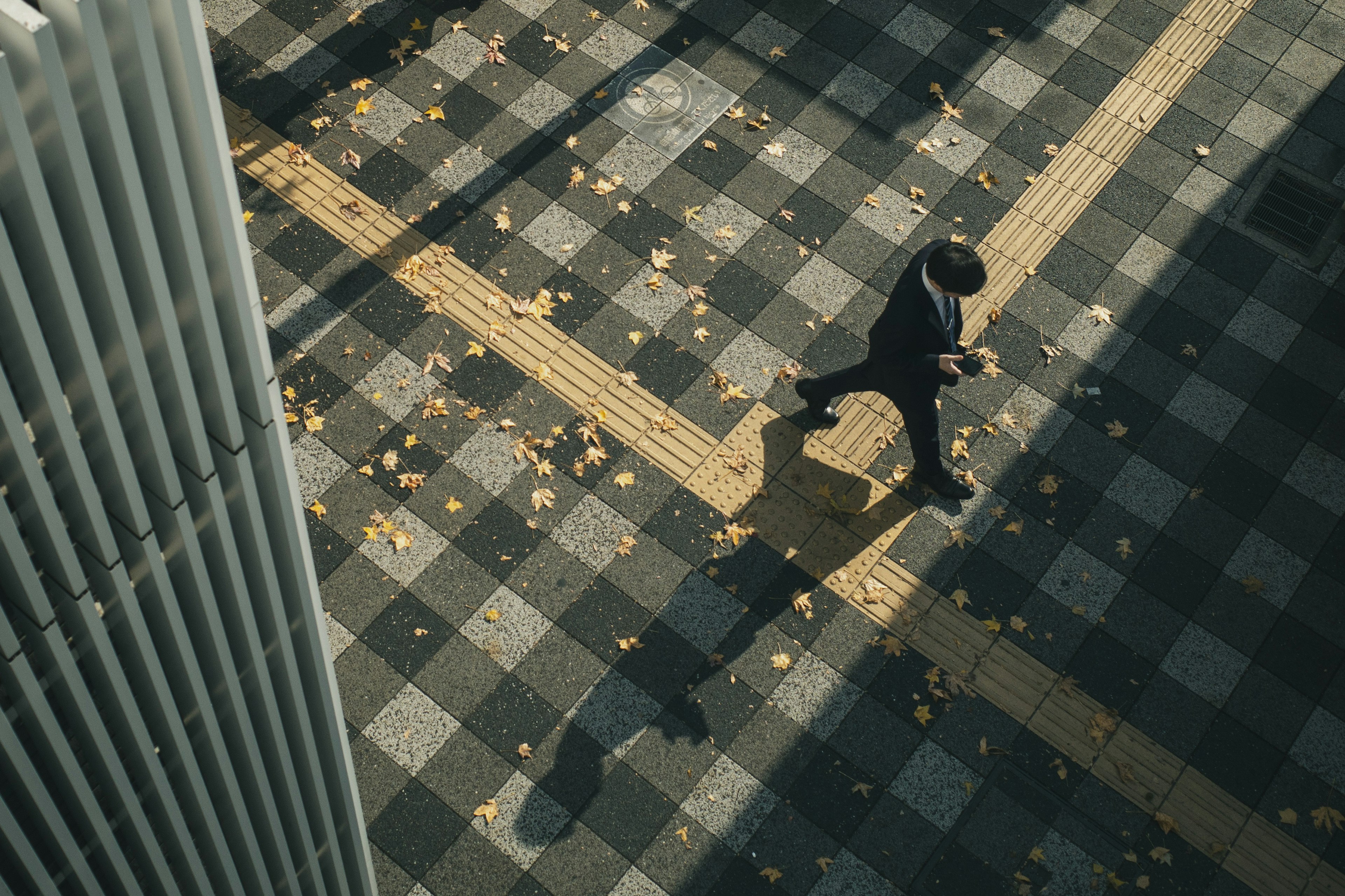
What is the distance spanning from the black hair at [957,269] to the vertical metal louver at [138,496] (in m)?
4.10

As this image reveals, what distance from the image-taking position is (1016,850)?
7176 millimetres

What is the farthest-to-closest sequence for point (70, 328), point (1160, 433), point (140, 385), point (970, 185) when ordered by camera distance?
1. point (970, 185)
2. point (1160, 433)
3. point (140, 385)
4. point (70, 328)

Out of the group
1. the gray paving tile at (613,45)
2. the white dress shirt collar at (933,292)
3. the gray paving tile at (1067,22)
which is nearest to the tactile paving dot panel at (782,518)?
the white dress shirt collar at (933,292)

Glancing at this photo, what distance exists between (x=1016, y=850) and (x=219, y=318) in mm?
5906

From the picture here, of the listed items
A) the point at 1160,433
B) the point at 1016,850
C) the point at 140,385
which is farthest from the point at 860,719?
the point at 140,385

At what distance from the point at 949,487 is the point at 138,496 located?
19.7ft

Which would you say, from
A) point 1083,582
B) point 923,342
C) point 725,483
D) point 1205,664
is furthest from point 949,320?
point 1205,664

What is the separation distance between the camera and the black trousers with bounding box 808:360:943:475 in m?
7.42

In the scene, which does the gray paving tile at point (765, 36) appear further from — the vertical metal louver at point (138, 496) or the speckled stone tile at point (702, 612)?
the vertical metal louver at point (138, 496)

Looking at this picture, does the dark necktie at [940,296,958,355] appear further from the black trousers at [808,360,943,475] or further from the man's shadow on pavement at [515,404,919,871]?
the man's shadow on pavement at [515,404,919,871]

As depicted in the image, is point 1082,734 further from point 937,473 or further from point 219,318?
point 219,318

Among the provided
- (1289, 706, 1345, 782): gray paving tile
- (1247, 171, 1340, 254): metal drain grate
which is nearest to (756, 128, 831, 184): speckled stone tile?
(1247, 171, 1340, 254): metal drain grate

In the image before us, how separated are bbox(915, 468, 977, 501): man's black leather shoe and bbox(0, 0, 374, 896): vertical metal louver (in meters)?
4.71

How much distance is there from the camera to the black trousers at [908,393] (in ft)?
24.3
